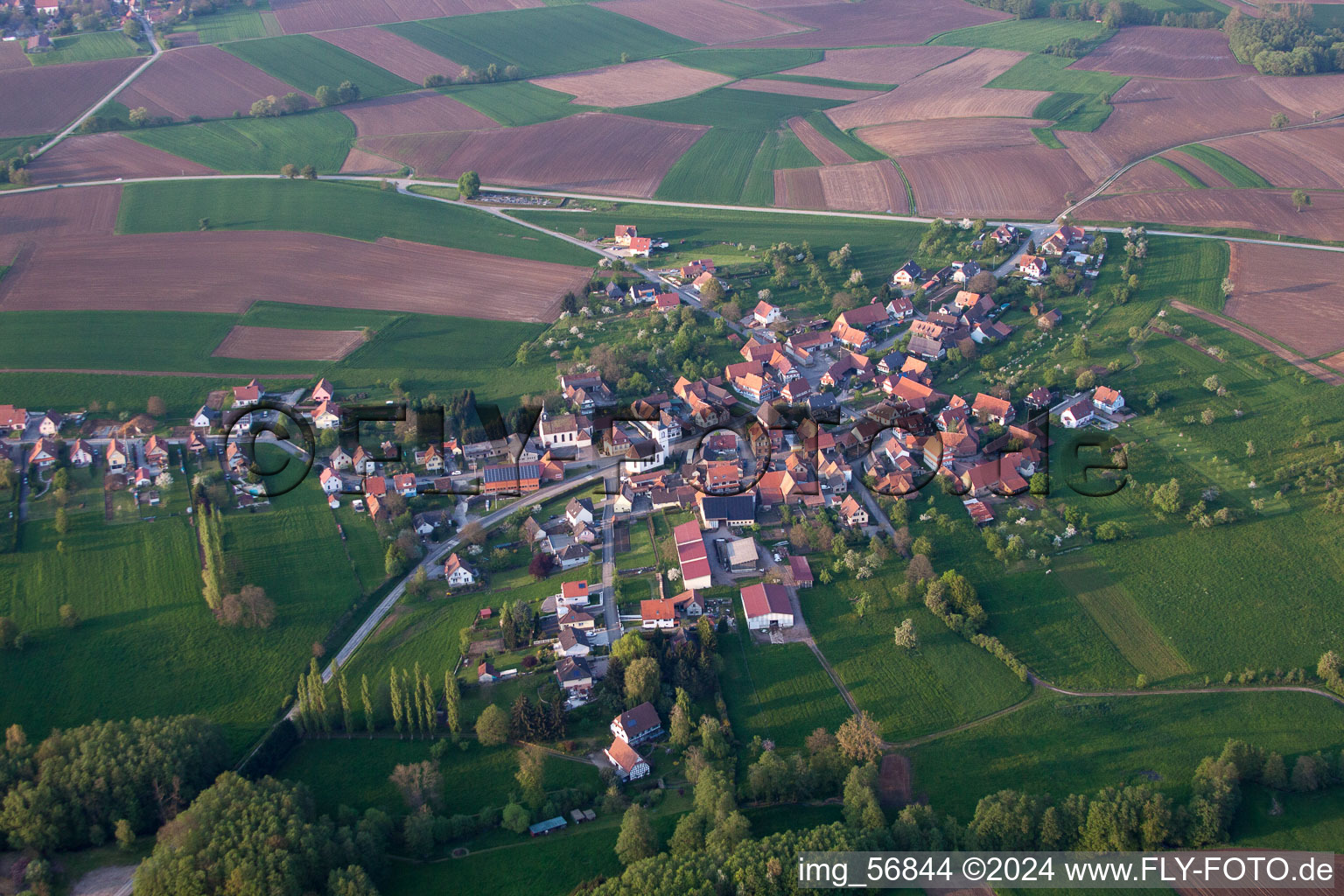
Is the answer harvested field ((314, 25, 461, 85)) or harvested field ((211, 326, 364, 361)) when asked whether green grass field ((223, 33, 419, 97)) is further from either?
harvested field ((211, 326, 364, 361))

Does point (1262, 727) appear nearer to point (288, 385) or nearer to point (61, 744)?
point (61, 744)

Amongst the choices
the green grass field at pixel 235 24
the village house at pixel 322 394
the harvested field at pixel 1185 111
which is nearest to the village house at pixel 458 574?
the village house at pixel 322 394

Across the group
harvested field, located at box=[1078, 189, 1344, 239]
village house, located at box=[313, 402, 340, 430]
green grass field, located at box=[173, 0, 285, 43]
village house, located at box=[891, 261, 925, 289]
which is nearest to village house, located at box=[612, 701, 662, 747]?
village house, located at box=[313, 402, 340, 430]

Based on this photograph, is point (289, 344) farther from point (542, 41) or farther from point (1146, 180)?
point (542, 41)

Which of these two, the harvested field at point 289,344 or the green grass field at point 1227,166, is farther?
the green grass field at point 1227,166

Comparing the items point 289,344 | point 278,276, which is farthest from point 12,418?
point 278,276

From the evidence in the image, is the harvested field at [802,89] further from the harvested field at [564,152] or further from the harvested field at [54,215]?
the harvested field at [54,215]

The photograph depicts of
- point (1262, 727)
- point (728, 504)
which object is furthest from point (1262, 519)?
point (728, 504)

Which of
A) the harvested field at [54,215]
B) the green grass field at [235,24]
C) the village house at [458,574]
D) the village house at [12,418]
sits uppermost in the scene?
the green grass field at [235,24]
